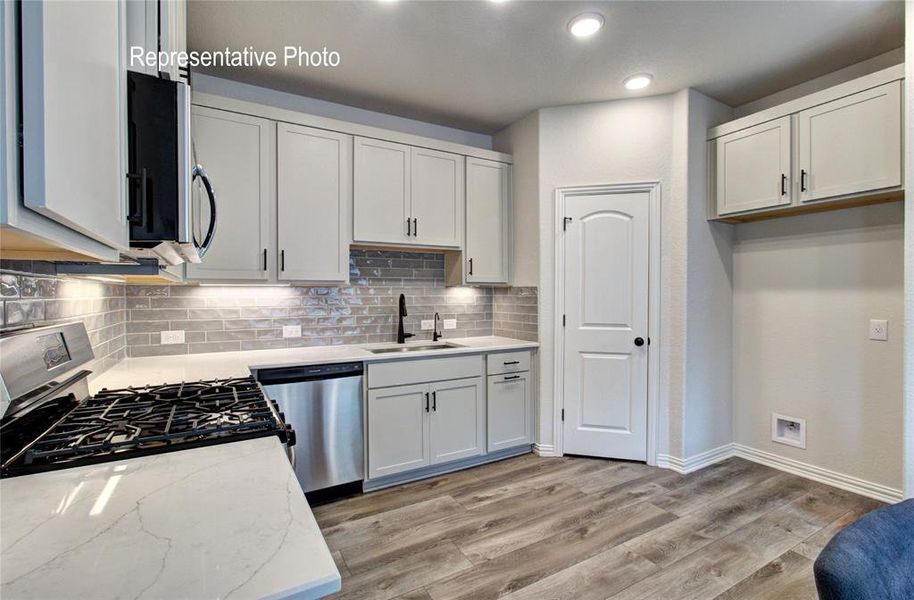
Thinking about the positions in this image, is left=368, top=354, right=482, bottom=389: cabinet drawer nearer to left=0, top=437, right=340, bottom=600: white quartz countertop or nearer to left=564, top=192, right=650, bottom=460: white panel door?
left=564, top=192, right=650, bottom=460: white panel door

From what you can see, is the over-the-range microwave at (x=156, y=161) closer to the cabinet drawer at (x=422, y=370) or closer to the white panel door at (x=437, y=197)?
the cabinet drawer at (x=422, y=370)

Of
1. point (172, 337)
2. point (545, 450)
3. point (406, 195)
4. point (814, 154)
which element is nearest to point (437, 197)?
point (406, 195)

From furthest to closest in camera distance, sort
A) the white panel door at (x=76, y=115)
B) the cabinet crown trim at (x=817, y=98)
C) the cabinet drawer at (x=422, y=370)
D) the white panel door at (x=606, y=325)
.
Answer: the white panel door at (x=606, y=325) < the cabinet drawer at (x=422, y=370) < the cabinet crown trim at (x=817, y=98) < the white panel door at (x=76, y=115)

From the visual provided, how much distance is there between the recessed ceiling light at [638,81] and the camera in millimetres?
2842

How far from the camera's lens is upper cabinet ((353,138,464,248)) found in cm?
302

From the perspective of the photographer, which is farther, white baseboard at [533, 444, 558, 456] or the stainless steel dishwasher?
white baseboard at [533, 444, 558, 456]

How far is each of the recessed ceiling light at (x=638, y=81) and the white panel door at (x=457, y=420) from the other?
7.39ft

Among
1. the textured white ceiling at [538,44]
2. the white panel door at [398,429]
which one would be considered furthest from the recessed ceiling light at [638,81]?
the white panel door at [398,429]

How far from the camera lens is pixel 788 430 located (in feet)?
10.1

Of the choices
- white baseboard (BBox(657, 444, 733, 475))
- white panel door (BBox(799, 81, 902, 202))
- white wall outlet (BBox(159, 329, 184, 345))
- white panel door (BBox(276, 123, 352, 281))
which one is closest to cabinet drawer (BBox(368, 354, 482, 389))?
white panel door (BBox(276, 123, 352, 281))

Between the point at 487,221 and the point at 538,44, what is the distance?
1.35m

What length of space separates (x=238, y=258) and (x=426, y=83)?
1664mm

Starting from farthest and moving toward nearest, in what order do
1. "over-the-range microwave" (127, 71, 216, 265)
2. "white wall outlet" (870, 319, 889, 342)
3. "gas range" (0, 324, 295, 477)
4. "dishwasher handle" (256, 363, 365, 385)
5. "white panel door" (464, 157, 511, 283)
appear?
1. "white panel door" (464, 157, 511, 283)
2. "white wall outlet" (870, 319, 889, 342)
3. "dishwasher handle" (256, 363, 365, 385)
4. "gas range" (0, 324, 295, 477)
5. "over-the-range microwave" (127, 71, 216, 265)

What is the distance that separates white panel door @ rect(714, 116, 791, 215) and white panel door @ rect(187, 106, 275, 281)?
302 cm
